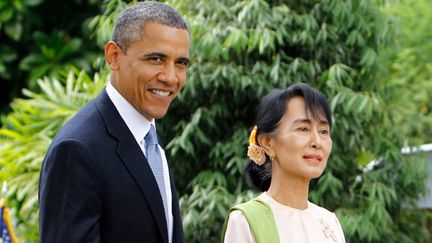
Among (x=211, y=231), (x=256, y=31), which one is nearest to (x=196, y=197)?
(x=211, y=231)

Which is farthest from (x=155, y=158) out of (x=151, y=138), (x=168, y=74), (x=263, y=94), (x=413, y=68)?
(x=413, y=68)

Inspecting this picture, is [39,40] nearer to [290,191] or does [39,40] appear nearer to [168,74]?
[290,191]

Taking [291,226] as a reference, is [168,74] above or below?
above

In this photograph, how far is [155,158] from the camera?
2.99 metres

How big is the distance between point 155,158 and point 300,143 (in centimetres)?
50

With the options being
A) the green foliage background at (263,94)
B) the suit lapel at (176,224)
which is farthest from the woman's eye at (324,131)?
the green foliage background at (263,94)

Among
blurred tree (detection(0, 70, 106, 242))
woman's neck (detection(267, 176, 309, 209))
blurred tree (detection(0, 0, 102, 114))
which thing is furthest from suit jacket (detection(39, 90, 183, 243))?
blurred tree (detection(0, 0, 102, 114))

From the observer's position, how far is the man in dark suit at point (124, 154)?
2.65 metres

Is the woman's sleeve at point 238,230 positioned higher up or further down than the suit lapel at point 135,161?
further down

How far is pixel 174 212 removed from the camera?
300 centimetres

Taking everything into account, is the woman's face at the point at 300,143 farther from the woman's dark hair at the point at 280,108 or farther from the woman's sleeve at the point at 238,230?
the woman's sleeve at the point at 238,230

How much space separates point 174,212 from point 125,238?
1.03 ft

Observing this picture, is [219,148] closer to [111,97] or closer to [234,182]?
[234,182]

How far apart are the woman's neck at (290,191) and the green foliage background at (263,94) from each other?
2827mm
